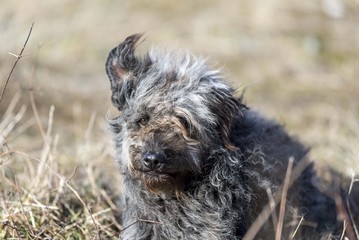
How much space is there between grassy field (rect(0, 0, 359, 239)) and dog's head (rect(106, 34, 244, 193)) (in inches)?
35.7

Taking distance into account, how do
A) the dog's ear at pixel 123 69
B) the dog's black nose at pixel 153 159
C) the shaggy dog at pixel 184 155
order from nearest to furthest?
the dog's black nose at pixel 153 159
the shaggy dog at pixel 184 155
the dog's ear at pixel 123 69

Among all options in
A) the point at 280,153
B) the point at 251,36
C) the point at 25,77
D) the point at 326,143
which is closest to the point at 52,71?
→ the point at 25,77

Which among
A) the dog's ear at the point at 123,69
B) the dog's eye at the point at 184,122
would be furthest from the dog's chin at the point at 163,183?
the dog's ear at the point at 123,69

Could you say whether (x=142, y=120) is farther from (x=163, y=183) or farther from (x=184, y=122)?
(x=163, y=183)

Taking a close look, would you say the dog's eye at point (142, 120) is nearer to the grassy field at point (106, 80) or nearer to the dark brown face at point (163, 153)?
the dark brown face at point (163, 153)

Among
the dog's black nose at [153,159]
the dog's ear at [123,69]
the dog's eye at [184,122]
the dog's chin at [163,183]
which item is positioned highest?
the dog's ear at [123,69]

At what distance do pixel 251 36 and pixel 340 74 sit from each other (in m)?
2.73

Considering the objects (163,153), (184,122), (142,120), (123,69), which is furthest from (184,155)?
(123,69)

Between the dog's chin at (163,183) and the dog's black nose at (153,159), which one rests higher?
the dog's black nose at (153,159)

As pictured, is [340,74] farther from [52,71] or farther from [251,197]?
[251,197]

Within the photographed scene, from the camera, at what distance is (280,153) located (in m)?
6.36

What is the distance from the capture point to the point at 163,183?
18.0 ft

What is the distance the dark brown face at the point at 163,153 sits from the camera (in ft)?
17.8

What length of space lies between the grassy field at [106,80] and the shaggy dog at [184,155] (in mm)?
748
